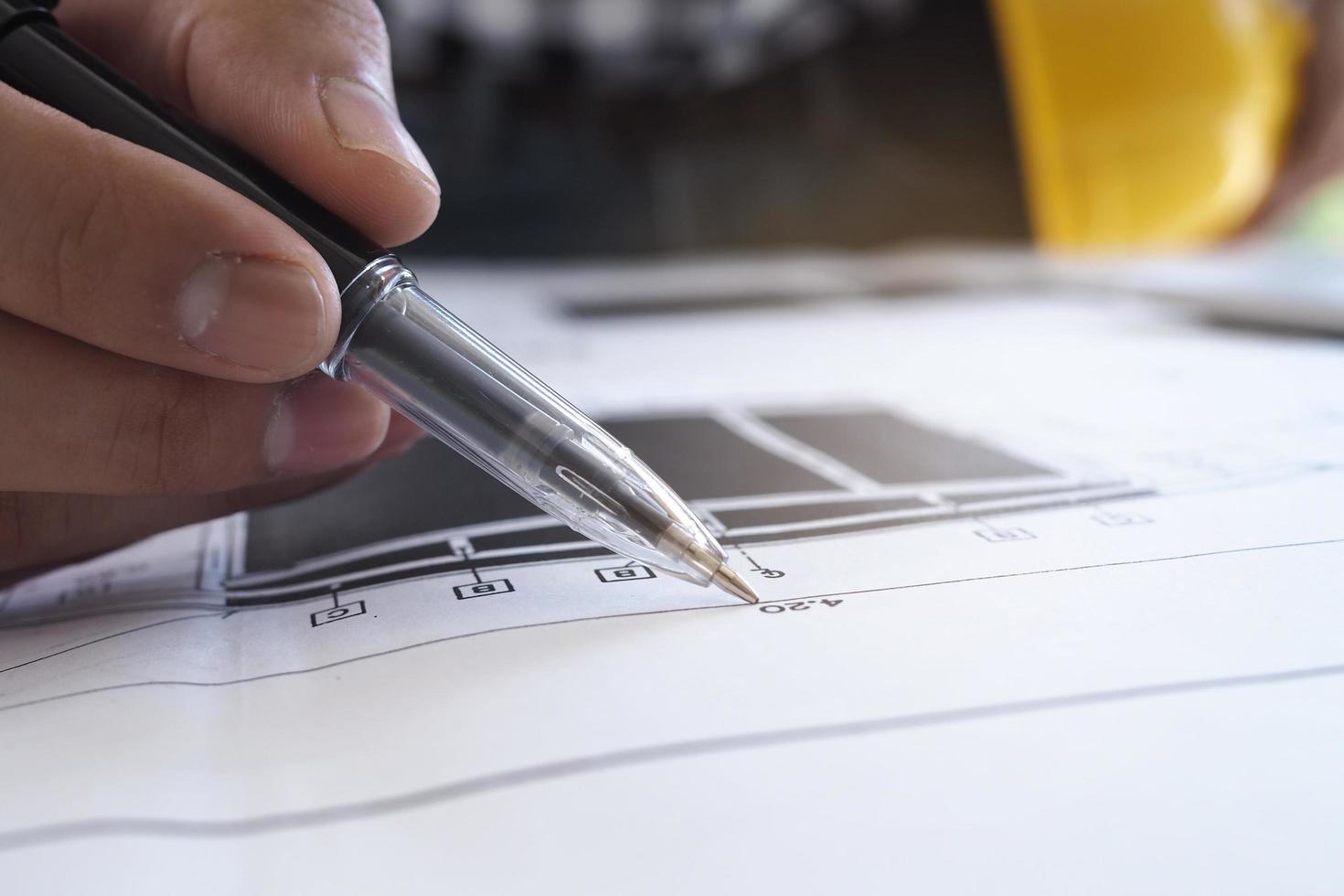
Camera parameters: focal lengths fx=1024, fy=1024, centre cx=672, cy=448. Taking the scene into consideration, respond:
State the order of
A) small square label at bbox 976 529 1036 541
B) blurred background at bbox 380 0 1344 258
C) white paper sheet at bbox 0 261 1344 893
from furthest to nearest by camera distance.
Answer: blurred background at bbox 380 0 1344 258, small square label at bbox 976 529 1036 541, white paper sheet at bbox 0 261 1344 893

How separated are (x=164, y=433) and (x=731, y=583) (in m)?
0.14

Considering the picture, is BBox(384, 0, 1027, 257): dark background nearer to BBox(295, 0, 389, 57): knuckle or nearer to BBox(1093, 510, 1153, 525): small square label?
BBox(295, 0, 389, 57): knuckle

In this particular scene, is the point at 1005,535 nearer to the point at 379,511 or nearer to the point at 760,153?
the point at 379,511

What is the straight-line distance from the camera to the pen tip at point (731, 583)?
0.22 meters

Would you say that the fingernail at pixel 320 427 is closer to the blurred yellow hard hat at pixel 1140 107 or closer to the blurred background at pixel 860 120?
the blurred background at pixel 860 120

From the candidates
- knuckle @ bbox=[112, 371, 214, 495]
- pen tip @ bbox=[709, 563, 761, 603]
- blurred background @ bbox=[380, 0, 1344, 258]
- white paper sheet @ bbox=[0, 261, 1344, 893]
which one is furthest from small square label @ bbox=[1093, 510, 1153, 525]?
blurred background @ bbox=[380, 0, 1344, 258]

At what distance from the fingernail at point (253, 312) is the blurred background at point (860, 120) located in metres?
0.56

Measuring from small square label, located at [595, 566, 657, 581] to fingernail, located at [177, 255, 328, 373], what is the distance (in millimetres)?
83

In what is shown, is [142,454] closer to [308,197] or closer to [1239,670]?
[308,197]

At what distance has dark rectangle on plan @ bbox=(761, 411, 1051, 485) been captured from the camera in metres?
0.31

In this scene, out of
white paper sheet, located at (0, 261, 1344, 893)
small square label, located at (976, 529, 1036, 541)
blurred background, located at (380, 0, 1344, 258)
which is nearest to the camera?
white paper sheet, located at (0, 261, 1344, 893)

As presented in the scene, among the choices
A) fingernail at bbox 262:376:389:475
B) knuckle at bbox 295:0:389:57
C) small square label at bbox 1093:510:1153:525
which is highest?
knuckle at bbox 295:0:389:57

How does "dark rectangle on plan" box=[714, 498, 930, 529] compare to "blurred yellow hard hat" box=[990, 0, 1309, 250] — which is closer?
"dark rectangle on plan" box=[714, 498, 930, 529]

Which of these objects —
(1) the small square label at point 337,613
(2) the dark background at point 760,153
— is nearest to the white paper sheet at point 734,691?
(1) the small square label at point 337,613
